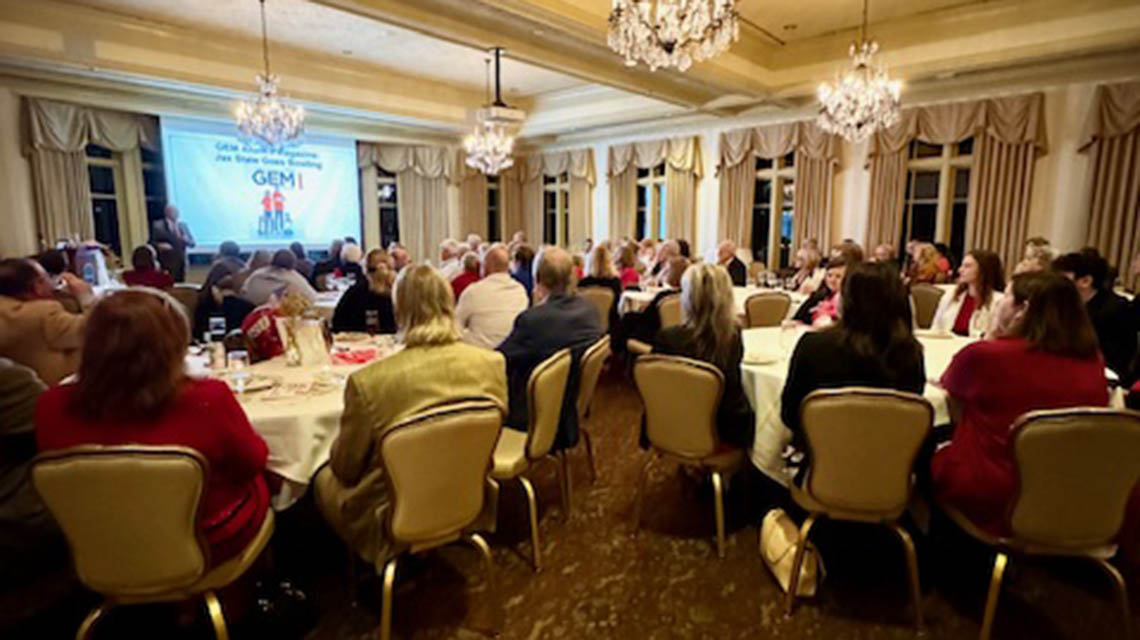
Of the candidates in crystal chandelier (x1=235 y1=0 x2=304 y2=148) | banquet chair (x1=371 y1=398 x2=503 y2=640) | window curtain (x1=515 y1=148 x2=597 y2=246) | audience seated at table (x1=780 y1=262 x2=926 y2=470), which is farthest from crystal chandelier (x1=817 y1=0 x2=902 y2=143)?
window curtain (x1=515 y1=148 x2=597 y2=246)

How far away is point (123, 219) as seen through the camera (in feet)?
26.5

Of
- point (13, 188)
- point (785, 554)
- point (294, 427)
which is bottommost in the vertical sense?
point (785, 554)

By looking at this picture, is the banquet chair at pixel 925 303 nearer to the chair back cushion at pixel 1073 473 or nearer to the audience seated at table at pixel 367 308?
the chair back cushion at pixel 1073 473

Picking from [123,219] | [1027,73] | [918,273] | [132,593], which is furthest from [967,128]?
[123,219]

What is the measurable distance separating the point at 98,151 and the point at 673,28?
8.17 m

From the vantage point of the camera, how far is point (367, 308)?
3.77 m

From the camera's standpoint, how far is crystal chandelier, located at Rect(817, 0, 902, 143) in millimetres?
5102

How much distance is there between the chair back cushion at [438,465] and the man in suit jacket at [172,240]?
25.2 feet

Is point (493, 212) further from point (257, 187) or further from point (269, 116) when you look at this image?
point (269, 116)

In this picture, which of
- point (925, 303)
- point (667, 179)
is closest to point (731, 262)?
point (925, 303)

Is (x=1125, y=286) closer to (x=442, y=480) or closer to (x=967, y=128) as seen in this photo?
(x=967, y=128)

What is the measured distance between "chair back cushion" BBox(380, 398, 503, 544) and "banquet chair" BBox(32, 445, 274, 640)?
0.51m

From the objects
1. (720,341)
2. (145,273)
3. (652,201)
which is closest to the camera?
(720,341)

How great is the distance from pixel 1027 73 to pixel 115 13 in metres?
9.27
